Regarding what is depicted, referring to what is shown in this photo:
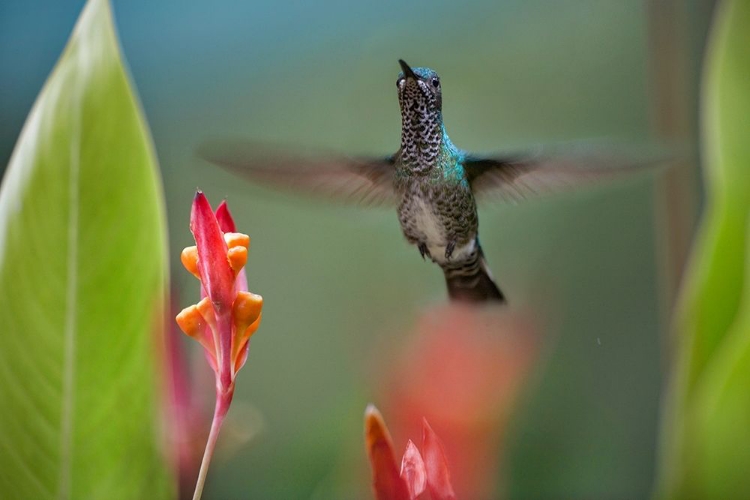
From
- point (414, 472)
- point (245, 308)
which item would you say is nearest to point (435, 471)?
point (414, 472)

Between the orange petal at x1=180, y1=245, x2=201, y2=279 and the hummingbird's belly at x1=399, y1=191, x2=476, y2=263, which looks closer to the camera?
the orange petal at x1=180, y1=245, x2=201, y2=279

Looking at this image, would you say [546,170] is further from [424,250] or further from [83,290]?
[83,290]

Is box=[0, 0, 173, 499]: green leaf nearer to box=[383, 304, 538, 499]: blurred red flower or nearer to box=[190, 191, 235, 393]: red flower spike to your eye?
box=[190, 191, 235, 393]: red flower spike

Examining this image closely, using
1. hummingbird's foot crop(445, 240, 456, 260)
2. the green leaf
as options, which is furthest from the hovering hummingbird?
the green leaf

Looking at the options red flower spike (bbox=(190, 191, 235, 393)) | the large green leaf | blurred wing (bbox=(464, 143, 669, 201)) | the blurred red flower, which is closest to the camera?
the large green leaf

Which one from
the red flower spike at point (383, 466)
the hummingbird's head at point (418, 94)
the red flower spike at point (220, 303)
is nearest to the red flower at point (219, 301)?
the red flower spike at point (220, 303)

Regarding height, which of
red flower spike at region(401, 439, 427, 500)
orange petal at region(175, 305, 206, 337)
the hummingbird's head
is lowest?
red flower spike at region(401, 439, 427, 500)

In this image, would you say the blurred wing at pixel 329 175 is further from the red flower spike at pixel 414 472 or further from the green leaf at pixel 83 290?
the red flower spike at pixel 414 472
